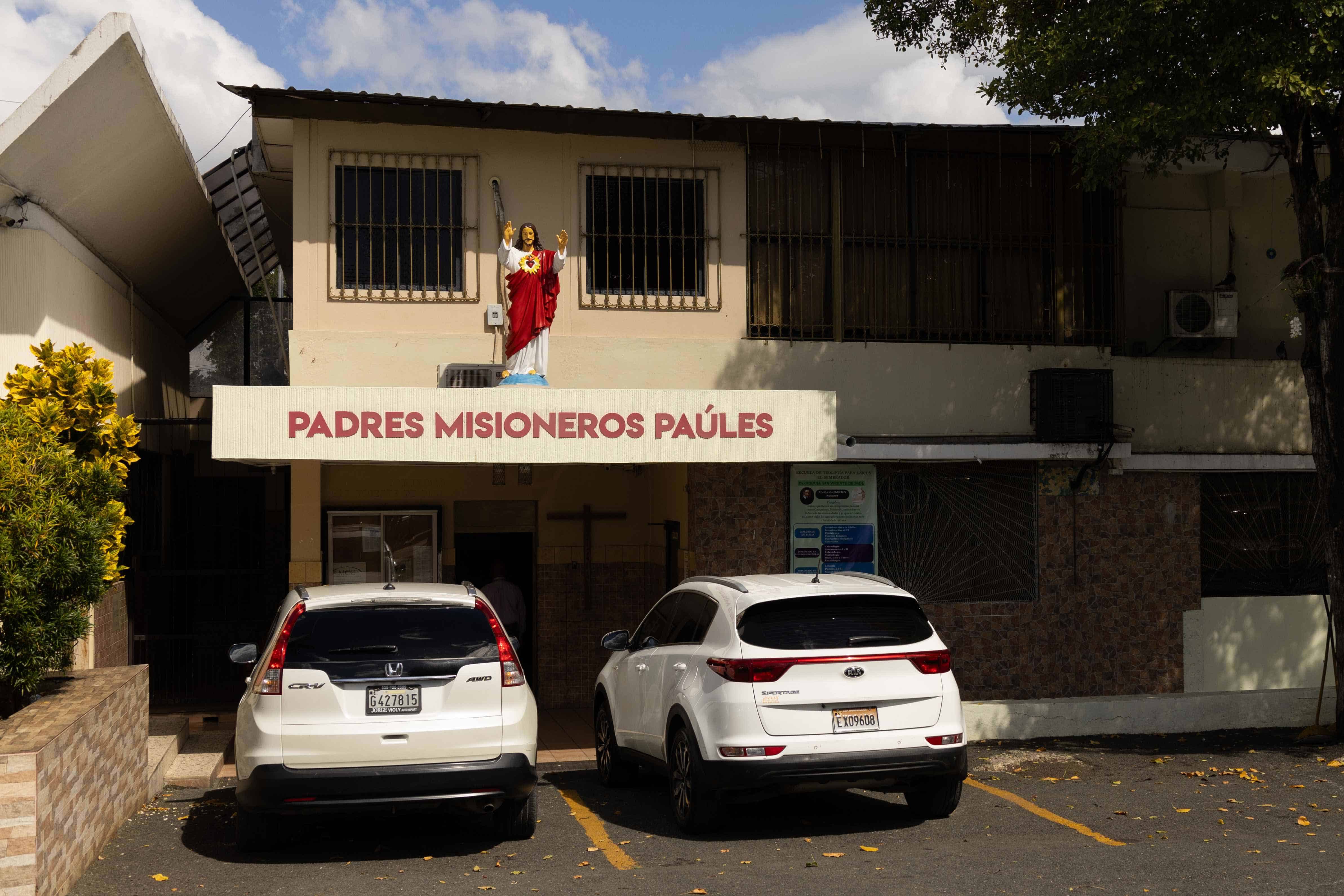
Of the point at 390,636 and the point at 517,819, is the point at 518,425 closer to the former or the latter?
the point at 390,636

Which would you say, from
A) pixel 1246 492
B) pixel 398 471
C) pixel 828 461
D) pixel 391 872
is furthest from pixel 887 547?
pixel 391 872

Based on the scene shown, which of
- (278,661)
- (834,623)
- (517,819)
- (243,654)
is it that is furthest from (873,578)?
(243,654)

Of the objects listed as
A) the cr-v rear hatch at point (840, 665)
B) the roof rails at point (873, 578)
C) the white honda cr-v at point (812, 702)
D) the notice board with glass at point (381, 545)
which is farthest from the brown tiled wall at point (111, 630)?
the roof rails at point (873, 578)

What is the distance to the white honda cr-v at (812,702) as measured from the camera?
8086mm

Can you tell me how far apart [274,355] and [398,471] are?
20.2m

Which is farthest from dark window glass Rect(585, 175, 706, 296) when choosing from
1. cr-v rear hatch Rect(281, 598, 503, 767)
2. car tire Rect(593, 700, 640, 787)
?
cr-v rear hatch Rect(281, 598, 503, 767)

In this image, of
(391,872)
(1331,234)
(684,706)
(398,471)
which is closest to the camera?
(391,872)

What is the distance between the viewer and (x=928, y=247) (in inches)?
565

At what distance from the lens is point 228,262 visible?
1992 centimetres

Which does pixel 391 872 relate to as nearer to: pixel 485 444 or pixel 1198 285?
pixel 485 444

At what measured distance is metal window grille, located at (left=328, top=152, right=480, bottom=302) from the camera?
1302 centimetres

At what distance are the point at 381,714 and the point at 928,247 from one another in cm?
901

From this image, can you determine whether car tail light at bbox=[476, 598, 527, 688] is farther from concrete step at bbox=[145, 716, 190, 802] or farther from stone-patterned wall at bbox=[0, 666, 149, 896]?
concrete step at bbox=[145, 716, 190, 802]

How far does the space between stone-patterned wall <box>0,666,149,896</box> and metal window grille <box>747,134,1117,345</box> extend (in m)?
7.56
